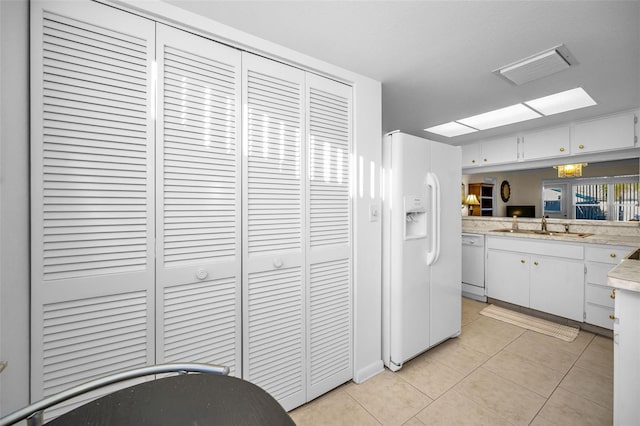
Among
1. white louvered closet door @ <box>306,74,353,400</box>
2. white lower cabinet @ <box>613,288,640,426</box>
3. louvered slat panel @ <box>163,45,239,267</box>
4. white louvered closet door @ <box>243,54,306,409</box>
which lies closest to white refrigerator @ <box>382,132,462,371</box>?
white louvered closet door @ <box>306,74,353,400</box>


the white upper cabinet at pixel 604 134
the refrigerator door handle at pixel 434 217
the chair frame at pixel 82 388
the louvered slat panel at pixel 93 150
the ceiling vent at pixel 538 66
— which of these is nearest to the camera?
the chair frame at pixel 82 388

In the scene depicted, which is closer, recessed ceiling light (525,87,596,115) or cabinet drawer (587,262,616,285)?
recessed ceiling light (525,87,596,115)

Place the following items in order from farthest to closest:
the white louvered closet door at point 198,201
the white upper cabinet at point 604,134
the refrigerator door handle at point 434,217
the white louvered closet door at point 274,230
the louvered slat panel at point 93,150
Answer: the white upper cabinet at point 604,134
the refrigerator door handle at point 434,217
the white louvered closet door at point 274,230
the white louvered closet door at point 198,201
the louvered slat panel at point 93,150

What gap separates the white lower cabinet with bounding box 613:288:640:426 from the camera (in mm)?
1208

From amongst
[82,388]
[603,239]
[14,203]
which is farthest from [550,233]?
[14,203]

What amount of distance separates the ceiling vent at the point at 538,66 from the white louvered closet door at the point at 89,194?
232 cm

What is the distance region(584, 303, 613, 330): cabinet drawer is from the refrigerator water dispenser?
2055mm

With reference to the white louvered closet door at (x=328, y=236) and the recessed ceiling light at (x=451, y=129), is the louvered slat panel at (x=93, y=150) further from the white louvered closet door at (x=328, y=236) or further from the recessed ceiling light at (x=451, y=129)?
the recessed ceiling light at (x=451, y=129)

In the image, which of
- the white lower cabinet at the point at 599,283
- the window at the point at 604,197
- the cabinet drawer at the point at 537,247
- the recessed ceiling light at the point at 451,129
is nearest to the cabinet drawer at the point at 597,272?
the white lower cabinet at the point at 599,283

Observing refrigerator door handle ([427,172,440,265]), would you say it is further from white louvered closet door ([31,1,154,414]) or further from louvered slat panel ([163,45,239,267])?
white louvered closet door ([31,1,154,414])

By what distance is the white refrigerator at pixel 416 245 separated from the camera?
7.06 feet

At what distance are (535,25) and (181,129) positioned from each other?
2.02 metres

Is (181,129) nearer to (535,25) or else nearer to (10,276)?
(10,276)

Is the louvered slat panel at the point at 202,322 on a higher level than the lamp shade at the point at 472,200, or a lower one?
lower
